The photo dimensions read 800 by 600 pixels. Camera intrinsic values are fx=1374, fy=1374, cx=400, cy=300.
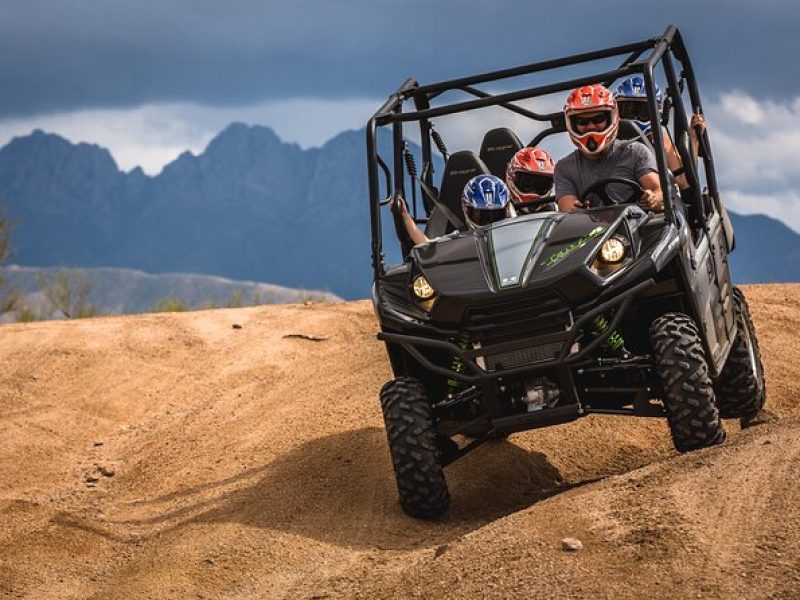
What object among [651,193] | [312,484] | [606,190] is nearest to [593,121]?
[606,190]

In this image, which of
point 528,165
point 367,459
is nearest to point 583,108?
point 528,165

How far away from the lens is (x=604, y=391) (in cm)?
738

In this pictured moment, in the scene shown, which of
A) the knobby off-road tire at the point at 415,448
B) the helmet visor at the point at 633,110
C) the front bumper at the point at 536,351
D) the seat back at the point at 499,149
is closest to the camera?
the front bumper at the point at 536,351

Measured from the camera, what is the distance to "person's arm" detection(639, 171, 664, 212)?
7.99m

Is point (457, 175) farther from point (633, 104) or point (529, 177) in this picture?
point (633, 104)

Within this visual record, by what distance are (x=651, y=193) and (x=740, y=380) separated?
6.05ft

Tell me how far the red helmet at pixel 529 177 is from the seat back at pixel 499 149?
3.32ft

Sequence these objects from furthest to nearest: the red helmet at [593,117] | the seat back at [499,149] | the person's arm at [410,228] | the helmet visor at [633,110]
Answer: the seat back at [499,149]
the helmet visor at [633,110]
the person's arm at [410,228]
the red helmet at [593,117]

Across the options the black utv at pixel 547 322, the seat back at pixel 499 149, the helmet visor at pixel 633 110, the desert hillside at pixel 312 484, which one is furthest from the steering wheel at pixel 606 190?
the seat back at pixel 499 149

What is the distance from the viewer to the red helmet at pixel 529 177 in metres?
9.42

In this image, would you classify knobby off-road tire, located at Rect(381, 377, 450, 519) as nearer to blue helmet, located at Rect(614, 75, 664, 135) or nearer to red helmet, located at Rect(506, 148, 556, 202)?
red helmet, located at Rect(506, 148, 556, 202)

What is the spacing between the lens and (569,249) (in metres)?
7.23

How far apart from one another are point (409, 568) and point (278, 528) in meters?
1.57

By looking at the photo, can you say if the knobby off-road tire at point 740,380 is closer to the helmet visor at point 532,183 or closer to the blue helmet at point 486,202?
the helmet visor at point 532,183
